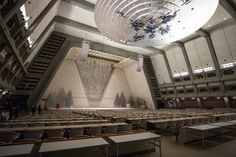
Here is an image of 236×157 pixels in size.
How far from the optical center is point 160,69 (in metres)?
19.1

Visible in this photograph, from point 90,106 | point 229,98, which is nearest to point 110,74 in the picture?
point 90,106

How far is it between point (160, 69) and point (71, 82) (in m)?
11.9

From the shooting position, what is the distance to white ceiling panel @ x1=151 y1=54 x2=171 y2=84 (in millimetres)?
18470

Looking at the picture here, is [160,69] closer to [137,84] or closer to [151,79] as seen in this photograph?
[151,79]

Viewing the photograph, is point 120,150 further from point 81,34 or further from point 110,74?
point 110,74

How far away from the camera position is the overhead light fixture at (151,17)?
409 centimetres

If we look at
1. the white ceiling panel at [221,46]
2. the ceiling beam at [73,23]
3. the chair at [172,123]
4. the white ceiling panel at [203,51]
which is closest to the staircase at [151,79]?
the white ceiling panel at [203,51]

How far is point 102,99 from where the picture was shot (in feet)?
70.0

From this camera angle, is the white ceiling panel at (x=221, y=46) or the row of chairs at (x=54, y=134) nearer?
the row of chairs at (x=54, y=134)

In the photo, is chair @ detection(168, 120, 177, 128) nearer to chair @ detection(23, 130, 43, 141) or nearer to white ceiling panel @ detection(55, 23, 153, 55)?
chair @ detection(23, 130, 43, 141)

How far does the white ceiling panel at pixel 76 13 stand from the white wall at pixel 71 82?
8233mm

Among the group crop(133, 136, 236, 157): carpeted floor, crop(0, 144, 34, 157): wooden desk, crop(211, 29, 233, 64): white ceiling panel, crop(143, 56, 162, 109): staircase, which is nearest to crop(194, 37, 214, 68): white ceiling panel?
crop(211, 29, 233, 64): white ceiling panel

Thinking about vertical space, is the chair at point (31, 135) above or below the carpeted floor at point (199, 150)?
above

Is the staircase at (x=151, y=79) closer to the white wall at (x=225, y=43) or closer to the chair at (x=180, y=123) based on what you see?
the white wall at (x=225, y=43)
